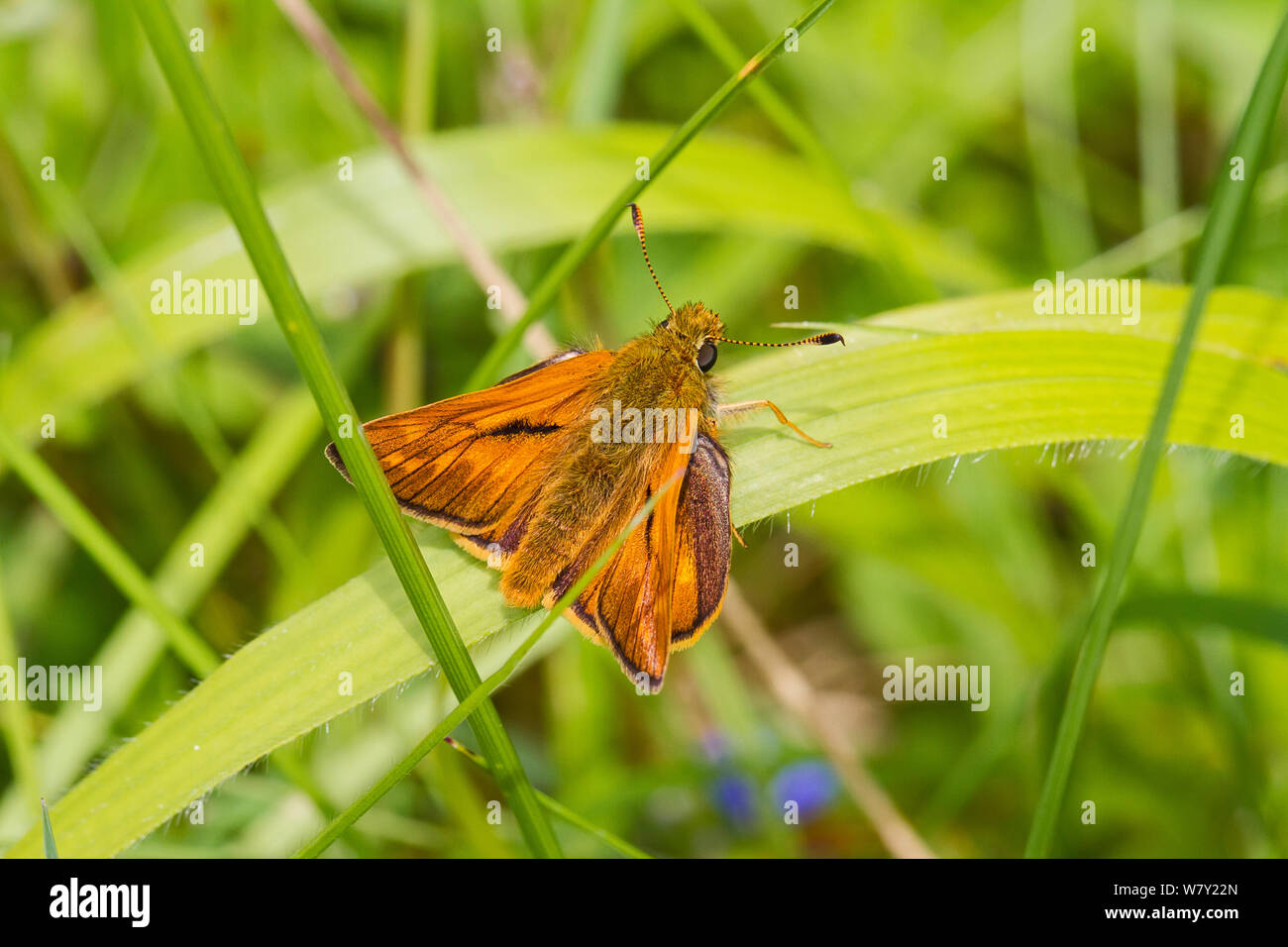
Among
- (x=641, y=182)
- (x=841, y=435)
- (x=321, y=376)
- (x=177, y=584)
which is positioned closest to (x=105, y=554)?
(x=177, y=584)

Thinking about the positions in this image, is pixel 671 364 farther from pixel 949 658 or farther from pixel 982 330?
pixel 949 658

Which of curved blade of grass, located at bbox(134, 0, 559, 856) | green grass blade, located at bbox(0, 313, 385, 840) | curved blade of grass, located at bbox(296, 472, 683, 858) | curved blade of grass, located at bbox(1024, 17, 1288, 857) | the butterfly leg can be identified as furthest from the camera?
green grass blade, located at bbox(0, 313, 385, 840)

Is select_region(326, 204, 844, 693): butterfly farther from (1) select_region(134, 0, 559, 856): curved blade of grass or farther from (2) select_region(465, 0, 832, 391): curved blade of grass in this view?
(1) select_region(134, 0, 559, 856): curved blade of grass

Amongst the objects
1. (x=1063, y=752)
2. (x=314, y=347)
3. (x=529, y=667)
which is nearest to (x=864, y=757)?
(x=529, y=667)

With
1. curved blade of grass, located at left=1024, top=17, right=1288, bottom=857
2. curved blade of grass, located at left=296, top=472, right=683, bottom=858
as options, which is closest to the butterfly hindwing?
curved blade of grass, located at left=296, top=472, right=683, bottom=858

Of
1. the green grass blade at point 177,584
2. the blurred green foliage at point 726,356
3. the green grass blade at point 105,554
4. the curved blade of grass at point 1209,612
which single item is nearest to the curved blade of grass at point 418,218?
the blurred green foliage at point 726,356
